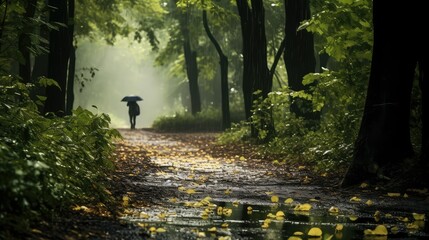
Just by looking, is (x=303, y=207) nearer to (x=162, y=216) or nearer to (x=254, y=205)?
(x=254, y=205)

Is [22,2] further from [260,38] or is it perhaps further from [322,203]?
[260,38]

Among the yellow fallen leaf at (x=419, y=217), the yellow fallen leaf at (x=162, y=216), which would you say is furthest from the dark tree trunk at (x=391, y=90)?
the yellow fallen leaf at (x=162, y=216)

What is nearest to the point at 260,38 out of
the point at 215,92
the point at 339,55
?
the point at 339,55

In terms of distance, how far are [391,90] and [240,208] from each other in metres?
3.29

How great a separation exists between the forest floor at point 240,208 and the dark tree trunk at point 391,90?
50 centimetres

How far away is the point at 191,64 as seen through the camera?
122ft

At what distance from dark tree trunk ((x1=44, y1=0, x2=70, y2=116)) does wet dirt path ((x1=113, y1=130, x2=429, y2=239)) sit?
2.43 meters

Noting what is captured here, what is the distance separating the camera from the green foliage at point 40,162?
4398mm

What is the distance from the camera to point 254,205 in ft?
25.8

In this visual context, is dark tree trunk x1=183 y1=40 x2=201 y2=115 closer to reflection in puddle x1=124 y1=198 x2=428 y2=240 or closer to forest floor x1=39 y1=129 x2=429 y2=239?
forest floor x1=39 y1=129 x2=429 y2=239

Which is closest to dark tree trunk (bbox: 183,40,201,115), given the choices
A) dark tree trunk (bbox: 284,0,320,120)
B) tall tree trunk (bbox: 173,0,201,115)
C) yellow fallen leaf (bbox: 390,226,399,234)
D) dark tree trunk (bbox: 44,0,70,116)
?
tall tree trunk (bbox: 173,0,201,115)

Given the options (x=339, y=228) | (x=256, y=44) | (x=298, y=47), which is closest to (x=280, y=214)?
(x=339, y=228)

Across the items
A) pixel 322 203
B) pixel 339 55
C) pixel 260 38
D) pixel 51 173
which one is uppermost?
pixel 260 38

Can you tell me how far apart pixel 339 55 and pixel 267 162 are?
3465 millimetres
